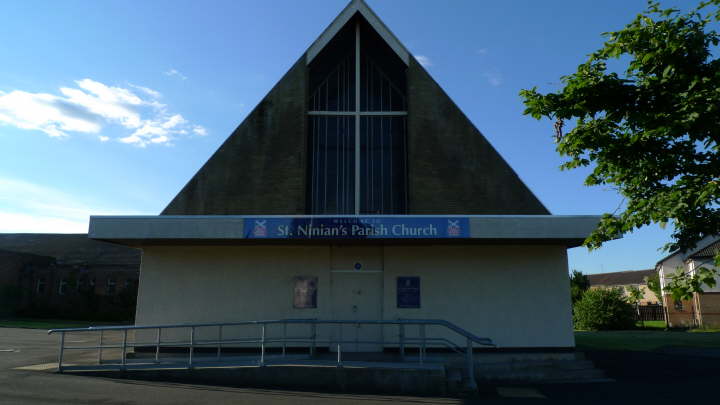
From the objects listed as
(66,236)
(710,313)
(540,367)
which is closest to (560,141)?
(540,367)

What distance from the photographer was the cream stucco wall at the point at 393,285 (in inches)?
493

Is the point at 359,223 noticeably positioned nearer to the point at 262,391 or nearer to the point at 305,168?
the point at 305,168

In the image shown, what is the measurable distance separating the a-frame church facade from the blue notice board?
0.04 metres

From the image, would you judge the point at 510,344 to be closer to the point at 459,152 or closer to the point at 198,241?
the point at 459,152

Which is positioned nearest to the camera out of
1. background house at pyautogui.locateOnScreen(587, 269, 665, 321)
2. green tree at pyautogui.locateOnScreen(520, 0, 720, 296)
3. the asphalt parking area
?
green tree at pyautogui.locateOnScreen(520, 0, 720, 296)

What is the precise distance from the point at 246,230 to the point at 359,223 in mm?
2784

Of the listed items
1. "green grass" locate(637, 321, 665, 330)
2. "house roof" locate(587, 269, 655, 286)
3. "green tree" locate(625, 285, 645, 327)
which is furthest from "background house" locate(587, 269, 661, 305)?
"green tree" locate(625, 285, 645, 327)

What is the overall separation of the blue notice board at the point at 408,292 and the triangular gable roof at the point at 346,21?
22.1 ft

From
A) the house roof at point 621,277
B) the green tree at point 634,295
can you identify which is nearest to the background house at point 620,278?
the house roof at point 621,277

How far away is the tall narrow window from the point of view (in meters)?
14.7

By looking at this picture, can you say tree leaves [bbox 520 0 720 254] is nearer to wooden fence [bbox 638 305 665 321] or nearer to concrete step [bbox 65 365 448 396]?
concrete step [bbox 65 365 448 396]

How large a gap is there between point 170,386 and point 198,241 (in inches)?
160

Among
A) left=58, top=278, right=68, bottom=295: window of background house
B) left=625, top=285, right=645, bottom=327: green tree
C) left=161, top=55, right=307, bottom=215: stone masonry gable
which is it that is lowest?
left=625, top=285, right=645, bottom=327: green tree

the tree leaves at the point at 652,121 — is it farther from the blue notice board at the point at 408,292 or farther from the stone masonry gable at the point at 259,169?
the stone masonry gable at the point at 259,169
